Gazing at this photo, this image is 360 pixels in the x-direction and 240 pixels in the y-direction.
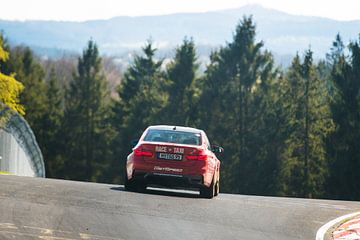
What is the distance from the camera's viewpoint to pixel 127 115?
3039 inches

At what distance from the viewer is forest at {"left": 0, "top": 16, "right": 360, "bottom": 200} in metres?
56.4

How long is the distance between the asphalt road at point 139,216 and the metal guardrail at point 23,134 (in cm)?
2296

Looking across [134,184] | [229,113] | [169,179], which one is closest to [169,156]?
[169,179]

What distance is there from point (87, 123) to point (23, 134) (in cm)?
3463

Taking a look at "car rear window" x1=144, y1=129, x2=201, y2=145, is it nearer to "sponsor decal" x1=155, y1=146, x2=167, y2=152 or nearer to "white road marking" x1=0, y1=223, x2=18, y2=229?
"sponsor decal" x1=155, y1=146, x2=167, y2=152

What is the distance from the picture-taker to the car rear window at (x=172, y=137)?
1895 cm

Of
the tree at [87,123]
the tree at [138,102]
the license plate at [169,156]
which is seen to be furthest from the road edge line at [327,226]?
the tree at [87,123]

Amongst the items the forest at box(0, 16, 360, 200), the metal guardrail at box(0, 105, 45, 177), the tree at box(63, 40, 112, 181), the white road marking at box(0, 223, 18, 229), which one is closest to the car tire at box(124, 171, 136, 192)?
the white road marking at box(0, 223, 18, 229)

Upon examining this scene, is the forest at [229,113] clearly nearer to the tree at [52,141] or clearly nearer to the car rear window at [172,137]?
the tree at [52,141]

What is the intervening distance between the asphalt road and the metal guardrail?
904 inches

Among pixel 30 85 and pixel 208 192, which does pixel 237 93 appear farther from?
pixel 208 192

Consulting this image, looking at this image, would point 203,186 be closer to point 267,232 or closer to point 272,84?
point 267,232

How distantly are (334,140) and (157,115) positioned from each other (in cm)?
1873

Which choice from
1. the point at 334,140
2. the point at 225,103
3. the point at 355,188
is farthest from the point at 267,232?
the point at 225,103
